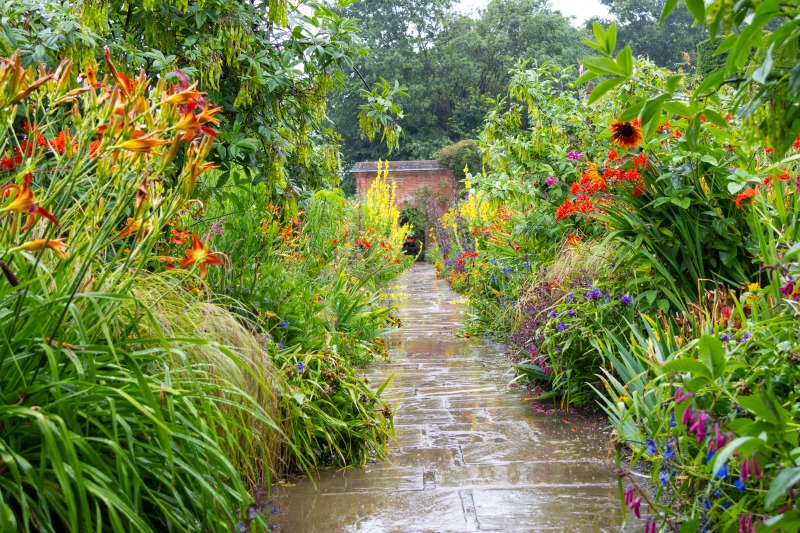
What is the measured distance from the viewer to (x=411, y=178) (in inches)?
989

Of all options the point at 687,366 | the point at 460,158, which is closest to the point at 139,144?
the point at 687,366

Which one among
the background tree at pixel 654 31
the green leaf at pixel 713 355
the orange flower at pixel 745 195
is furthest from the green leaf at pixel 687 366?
the background tree at pixel 654 31

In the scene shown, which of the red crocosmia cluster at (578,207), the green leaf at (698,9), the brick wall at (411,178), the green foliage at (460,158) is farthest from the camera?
the brick wall at (411,178)

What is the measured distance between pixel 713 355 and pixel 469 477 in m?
1.77

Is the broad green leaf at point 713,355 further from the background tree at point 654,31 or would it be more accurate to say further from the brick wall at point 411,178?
the background tree at point 654,31

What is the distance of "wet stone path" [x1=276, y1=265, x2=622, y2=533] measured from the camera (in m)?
2.71

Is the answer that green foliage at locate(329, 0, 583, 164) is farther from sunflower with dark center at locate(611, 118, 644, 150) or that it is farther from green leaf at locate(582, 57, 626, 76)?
green leaf at locate(582, 57, 626, 76)

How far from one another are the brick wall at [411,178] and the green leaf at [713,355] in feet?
76.0

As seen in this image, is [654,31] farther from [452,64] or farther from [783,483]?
[783,483]

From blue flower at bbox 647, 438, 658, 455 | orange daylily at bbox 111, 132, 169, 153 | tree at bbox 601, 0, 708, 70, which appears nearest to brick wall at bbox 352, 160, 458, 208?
tree at bbox 601, 0, 708, 70

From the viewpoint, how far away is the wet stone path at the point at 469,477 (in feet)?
8.90

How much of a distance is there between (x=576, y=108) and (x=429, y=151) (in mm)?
29225

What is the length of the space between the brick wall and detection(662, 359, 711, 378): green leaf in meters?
23.2

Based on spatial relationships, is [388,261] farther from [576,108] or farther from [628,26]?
[628,26]
